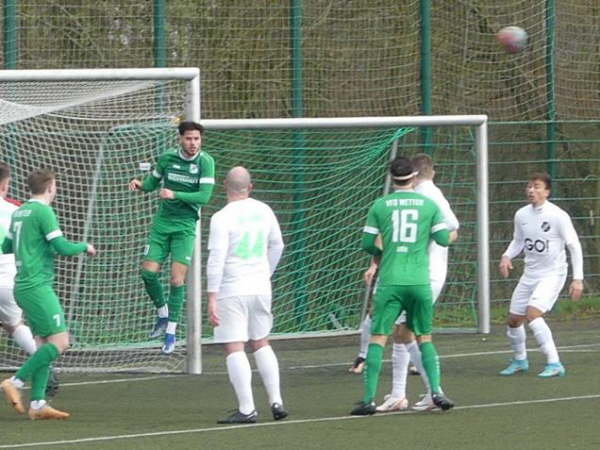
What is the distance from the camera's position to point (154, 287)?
45.1ft

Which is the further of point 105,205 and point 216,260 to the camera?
point 105,205

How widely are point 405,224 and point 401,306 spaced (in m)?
0.59

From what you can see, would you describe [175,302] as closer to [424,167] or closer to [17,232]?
[424,167]

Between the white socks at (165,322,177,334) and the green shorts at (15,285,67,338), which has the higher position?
the green shorts at (15,285,67,338)

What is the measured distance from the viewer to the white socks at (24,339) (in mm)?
12500

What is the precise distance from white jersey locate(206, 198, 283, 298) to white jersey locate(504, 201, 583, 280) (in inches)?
142

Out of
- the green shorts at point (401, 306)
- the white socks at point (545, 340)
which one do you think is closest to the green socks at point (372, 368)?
the green shorts at point (401, 306)

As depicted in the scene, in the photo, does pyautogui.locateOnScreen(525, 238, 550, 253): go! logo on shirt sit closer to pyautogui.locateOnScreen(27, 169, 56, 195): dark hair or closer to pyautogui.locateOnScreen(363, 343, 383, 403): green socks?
pyautogui.locateOnScreen(363, 343, 383, 403): green socks

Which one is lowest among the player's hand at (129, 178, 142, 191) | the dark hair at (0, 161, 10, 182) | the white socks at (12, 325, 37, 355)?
the white socks at (12, 325, 37, 355)

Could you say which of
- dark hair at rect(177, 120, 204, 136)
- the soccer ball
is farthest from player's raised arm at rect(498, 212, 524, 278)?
the soccer ball

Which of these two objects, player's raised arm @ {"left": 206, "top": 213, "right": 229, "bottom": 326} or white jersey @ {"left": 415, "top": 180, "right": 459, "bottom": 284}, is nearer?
player's raised arm @ {"left": 206, "top": 213, "right": 229, "bottom": 326}

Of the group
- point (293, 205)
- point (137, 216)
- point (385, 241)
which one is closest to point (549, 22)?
point (293, 205)

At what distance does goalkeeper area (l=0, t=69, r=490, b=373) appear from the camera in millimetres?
13570

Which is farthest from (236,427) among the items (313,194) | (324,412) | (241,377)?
(313,194)
